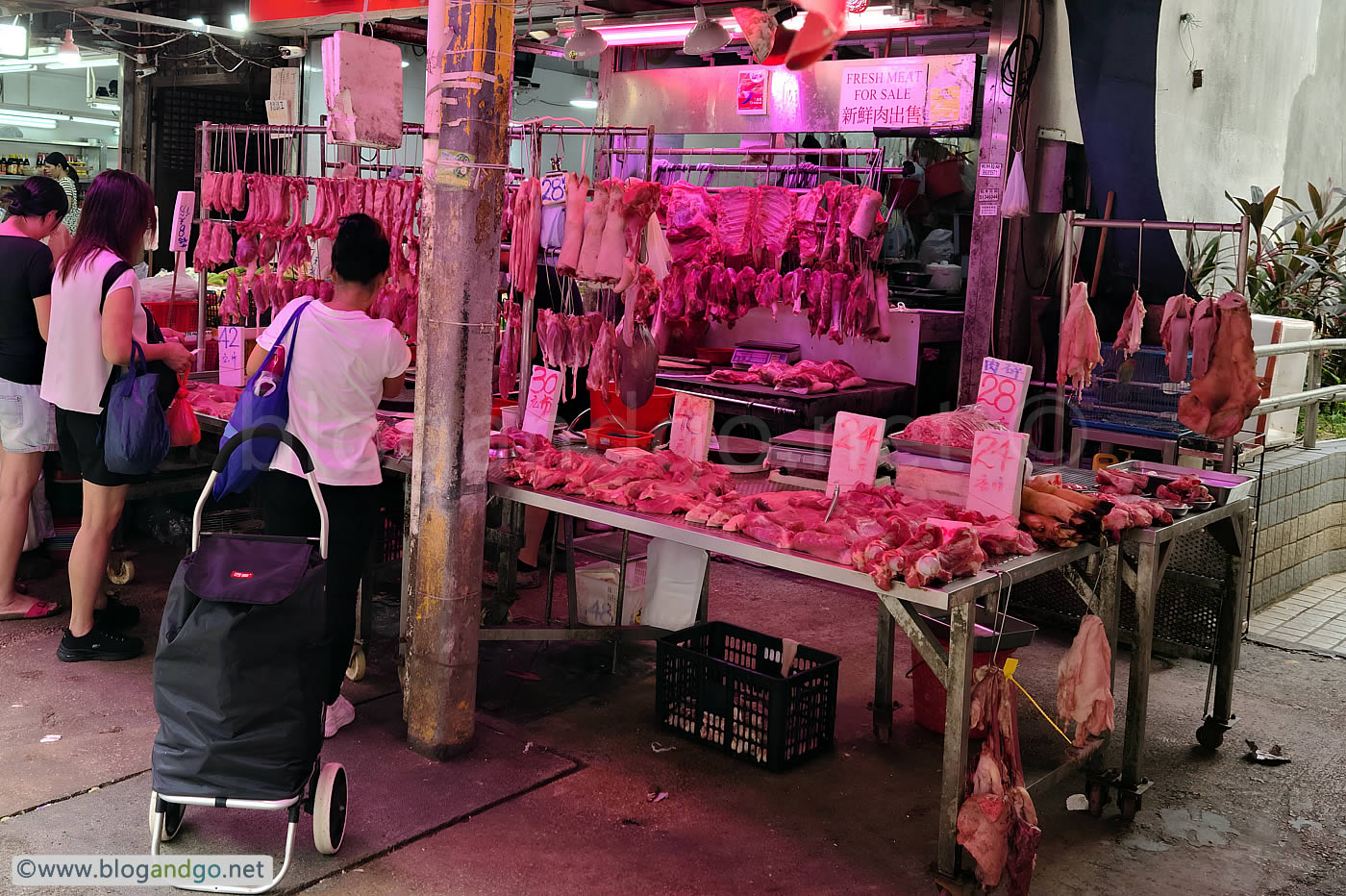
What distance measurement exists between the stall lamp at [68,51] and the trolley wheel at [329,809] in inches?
425

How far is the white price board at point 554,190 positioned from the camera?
217 inches

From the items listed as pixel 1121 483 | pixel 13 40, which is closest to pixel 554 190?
pixel 1121 483

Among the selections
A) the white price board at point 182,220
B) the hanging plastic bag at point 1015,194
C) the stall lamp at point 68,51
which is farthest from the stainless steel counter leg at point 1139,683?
the stall lamp at point 68,51

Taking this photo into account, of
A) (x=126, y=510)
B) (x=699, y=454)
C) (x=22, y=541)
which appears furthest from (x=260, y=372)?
(x=126, y=510)

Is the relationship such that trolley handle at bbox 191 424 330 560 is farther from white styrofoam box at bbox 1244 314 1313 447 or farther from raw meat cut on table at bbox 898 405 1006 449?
white styrofoam box at bbox 1244 314 1313 447

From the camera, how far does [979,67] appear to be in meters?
7.90

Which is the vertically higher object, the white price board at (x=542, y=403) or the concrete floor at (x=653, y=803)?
the white price board at (x=542, y=403)

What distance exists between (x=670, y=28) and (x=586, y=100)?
1088 cm

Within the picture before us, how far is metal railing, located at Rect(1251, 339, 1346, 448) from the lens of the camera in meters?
6.80

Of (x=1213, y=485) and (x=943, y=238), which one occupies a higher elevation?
(x=943, y=238)

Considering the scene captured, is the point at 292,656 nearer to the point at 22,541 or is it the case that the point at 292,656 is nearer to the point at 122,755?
the point at 122,755

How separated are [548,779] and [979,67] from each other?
564 cm

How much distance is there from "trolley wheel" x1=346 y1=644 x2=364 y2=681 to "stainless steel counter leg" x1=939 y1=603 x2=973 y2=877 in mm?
2949

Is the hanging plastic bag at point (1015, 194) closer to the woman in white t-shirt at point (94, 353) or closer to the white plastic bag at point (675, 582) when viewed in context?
the white plastic bag at point (675, 582)
